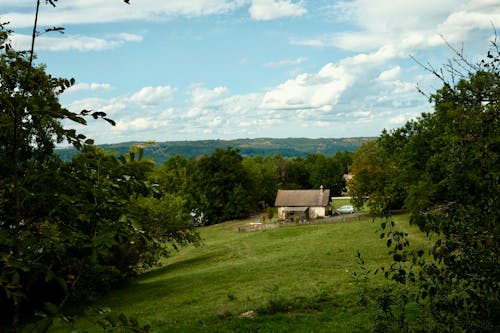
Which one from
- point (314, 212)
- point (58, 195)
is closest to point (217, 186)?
point (314, 212)

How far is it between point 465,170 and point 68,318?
5482mm

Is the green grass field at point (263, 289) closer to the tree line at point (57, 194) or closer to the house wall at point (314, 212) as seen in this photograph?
the tree line at point (57, 194)

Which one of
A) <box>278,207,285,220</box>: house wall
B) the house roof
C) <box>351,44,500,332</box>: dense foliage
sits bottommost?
<box>278,207,285,220</box>: house wall

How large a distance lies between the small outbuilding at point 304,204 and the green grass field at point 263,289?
86.5 ft

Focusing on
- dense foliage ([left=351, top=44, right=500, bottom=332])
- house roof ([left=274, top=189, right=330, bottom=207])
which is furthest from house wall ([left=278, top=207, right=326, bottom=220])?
dense foliage ([left=351, top=44, right=500, bottom=332])

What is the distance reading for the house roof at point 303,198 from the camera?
246 ft

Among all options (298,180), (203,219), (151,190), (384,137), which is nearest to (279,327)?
(151,190)

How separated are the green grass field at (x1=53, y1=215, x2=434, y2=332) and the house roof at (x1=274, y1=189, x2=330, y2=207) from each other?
90.1 ft

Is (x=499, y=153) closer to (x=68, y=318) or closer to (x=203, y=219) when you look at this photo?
(x=68, y=318)

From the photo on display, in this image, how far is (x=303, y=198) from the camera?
249 feet

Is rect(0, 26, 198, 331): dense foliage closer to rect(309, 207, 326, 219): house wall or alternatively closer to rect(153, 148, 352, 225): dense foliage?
rect(153, 148, 352, 225): dense foliage

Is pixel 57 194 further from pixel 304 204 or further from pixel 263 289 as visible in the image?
pixel 304 204

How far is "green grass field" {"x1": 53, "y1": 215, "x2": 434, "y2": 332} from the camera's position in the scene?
1527 centimetres

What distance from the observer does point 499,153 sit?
6754 mm
